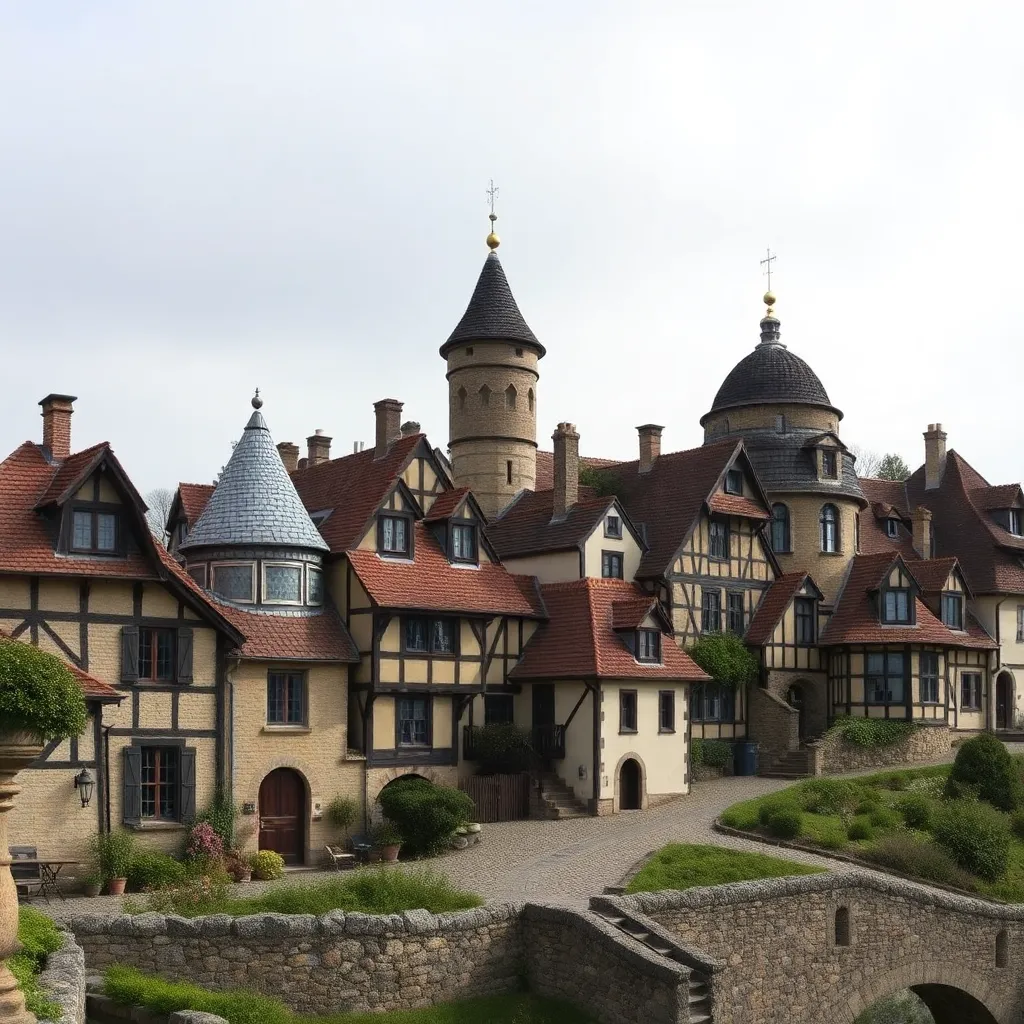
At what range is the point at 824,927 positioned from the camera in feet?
89.6

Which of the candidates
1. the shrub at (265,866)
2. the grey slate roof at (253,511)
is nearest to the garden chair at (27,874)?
the shrub at (265,866)

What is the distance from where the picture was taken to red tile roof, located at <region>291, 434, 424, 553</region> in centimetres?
3581

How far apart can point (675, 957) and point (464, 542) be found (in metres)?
16.3

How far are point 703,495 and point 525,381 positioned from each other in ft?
24.9

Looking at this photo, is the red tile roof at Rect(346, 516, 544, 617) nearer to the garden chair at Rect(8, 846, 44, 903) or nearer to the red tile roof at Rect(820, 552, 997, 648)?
the garden chair at Rect(8, 846, 44, 903)

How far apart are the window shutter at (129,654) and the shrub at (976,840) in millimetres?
18650

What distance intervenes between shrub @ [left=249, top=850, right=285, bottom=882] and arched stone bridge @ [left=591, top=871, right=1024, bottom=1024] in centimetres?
782

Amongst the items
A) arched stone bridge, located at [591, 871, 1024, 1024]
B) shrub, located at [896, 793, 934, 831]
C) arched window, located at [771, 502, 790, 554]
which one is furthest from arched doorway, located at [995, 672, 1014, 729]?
arched stone bridge, located at [591, 871, 1024, 1024]

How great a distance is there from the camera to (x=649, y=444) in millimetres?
46062

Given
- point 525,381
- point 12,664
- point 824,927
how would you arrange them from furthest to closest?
point 525,381
point 824,927
point 12,664

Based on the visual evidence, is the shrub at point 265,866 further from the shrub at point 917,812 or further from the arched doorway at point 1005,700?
the arched doorway at point 1005,700

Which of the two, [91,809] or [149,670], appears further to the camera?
[149,670]

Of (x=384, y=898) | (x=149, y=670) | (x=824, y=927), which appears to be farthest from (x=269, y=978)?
(x=824, y=927)

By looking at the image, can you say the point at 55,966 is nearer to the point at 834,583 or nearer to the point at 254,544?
the point at 254,544
